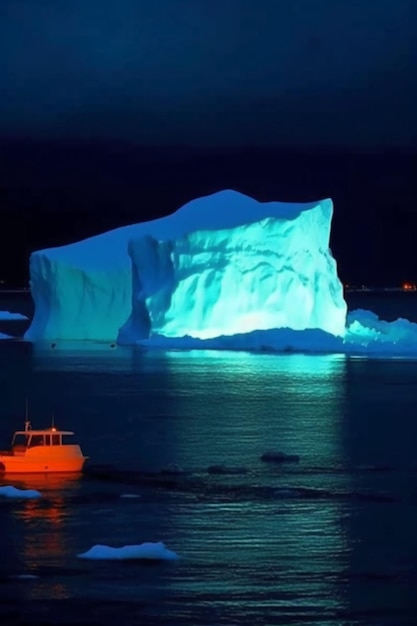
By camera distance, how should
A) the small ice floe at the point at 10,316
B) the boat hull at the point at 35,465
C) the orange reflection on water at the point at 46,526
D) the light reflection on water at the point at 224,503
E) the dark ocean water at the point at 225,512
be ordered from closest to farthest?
the dark ocean water at the point at 225,512 < the light reflection on water at the point at 224,503 < the orange reflection on water at the point at 46,526 < the boat hull at the point at 35,465 < the small ice floe at the point at 10,316

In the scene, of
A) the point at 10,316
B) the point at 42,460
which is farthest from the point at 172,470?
the point at 10,316

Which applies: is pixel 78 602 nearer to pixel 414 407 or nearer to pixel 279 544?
pixel 279 544

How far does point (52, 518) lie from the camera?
16.5m

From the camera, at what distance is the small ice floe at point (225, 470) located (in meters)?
20.1

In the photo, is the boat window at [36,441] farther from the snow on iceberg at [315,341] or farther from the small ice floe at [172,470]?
the snow on iceberg at [315,341]

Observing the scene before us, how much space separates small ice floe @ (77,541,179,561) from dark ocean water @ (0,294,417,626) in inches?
5.5

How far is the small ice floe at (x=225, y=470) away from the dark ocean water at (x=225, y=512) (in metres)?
0.09

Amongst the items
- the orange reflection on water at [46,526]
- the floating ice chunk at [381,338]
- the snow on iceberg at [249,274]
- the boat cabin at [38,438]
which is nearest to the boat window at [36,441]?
the boat cabin at [38,438]

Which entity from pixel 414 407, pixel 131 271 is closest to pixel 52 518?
pixel 414 407

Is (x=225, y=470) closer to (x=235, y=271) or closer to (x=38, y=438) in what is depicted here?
(x=38, y=438)

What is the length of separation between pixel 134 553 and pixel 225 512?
285 centimetres

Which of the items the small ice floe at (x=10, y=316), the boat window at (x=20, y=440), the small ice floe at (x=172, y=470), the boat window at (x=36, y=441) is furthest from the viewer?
the small ice floe at (x=10, y=316)

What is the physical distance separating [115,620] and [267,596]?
145 cm

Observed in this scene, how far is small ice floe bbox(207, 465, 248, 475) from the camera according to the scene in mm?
20141
